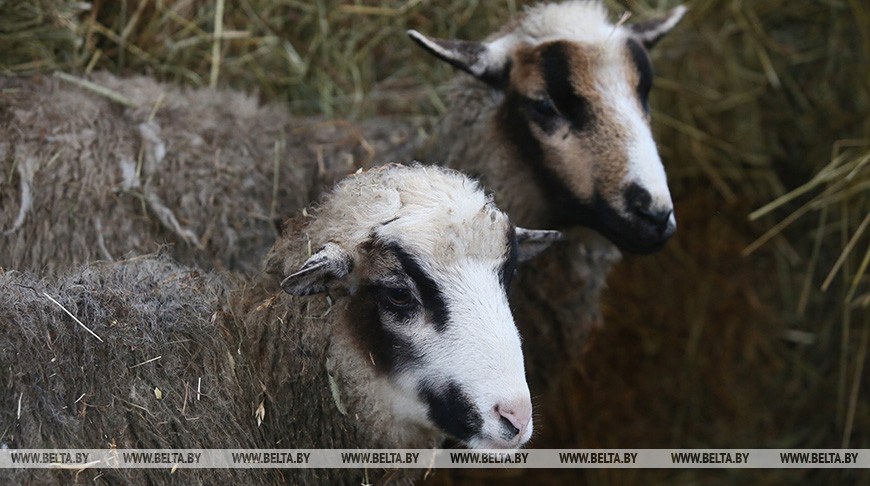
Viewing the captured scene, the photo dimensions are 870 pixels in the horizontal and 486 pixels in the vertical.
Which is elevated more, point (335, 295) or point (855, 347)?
point (335, 295)

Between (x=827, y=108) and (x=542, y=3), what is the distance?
96.3 inches

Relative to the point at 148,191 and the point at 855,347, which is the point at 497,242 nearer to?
the point at 148,191

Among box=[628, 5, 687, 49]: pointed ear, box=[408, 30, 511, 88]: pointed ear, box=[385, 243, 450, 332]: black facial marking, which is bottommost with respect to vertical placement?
box=[385, 243, 450, 332]: black facial marking

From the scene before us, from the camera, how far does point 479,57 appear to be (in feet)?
13.1

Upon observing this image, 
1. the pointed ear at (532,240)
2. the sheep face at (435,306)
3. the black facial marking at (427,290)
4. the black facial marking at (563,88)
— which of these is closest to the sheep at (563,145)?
the black facial marking at (563,88)

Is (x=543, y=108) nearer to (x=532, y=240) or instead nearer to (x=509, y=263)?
(x=532, y=240)

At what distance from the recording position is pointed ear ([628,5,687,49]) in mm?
4289

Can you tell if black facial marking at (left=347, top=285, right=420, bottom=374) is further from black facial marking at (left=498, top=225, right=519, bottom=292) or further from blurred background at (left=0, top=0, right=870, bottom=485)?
blurred background at (left=0, top=0, right=870, bottom=485)

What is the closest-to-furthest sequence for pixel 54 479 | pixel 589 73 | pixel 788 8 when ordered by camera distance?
pixel 54 479 < pixel 589 73 < pixel 788 8

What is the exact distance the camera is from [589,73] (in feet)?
12.3

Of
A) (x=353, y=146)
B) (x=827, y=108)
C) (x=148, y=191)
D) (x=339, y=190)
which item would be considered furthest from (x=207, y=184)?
(x=827, y=108)

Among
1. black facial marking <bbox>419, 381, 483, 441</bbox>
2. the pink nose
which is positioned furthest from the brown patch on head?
the pink nose

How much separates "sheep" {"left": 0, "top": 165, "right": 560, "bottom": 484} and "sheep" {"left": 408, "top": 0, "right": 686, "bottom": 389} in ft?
3.03

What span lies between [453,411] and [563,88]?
71.7 inches
